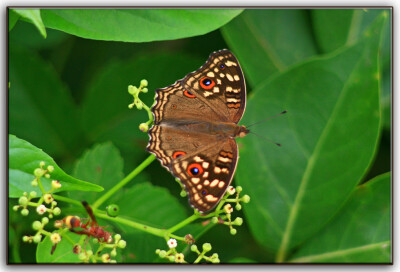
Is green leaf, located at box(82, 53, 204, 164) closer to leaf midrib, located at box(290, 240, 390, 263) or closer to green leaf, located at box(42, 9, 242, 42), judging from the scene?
green leaf, located at box(42, 9, 242, 42)

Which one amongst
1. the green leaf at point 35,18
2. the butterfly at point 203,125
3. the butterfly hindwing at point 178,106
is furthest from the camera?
the butterfly hindwing at point 178,106

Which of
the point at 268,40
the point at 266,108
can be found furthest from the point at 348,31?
the point at 266,108

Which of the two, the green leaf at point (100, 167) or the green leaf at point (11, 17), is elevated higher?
the green leaf at point (11, 17)

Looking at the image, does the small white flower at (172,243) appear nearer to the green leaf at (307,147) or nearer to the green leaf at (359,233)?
the green leaf at (307,147)

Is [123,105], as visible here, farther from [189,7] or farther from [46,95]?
→ [189,7]

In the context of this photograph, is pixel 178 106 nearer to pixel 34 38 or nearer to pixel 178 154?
pixel 178 154

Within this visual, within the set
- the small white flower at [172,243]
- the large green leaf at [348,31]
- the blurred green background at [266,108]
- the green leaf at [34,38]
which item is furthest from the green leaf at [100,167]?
the large green leaf at [348,31]

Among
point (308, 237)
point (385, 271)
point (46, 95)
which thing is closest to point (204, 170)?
point (308, 237)
